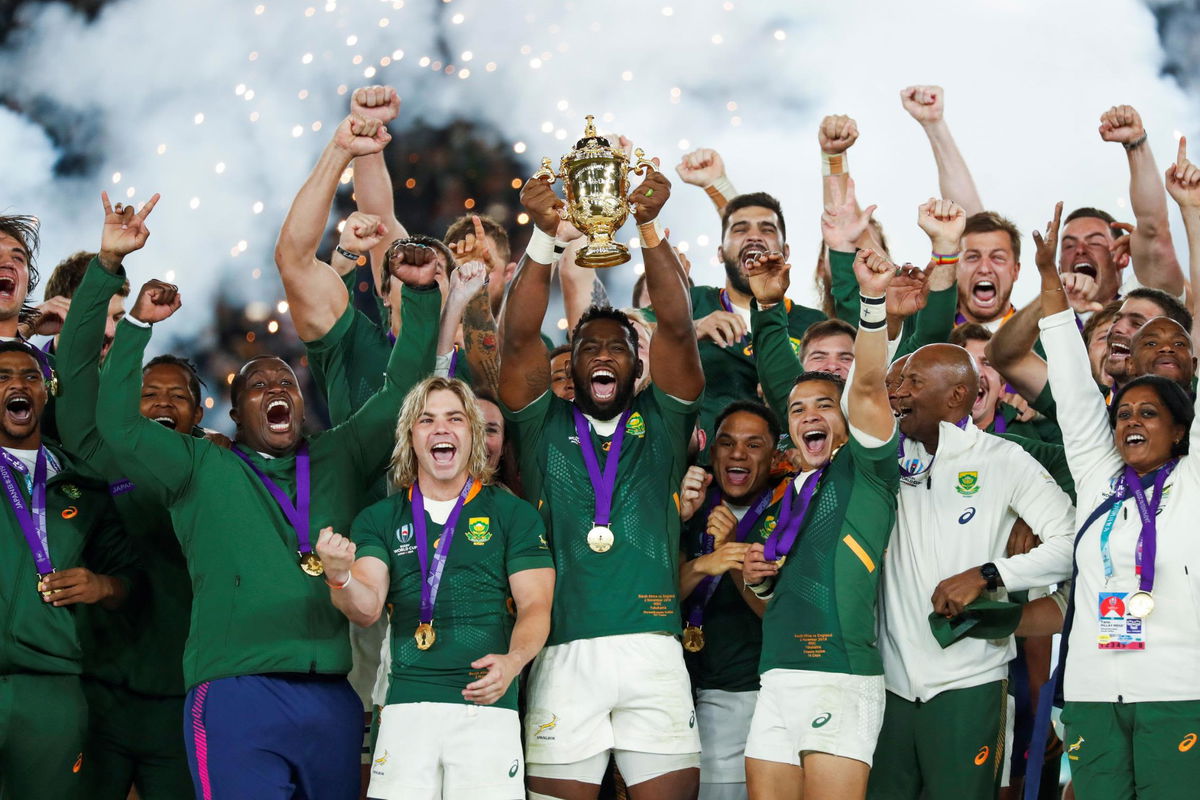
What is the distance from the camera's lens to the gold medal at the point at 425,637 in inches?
177

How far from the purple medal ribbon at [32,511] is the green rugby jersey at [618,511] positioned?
1488mm

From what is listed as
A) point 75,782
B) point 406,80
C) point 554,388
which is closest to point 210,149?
point 406,80

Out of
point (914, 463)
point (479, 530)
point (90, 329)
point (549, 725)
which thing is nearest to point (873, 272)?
point (914, 463)

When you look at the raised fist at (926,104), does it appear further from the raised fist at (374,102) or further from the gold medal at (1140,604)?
the gold medal at (1140,604)

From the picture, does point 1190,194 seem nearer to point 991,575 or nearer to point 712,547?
point 991,575

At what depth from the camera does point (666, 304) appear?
16.3 ft

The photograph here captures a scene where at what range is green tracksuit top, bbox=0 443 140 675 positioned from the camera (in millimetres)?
4820

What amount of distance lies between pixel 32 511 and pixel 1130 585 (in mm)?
3282

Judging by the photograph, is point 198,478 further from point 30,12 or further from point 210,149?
point 30,12

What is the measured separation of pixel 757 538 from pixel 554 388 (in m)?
0.94

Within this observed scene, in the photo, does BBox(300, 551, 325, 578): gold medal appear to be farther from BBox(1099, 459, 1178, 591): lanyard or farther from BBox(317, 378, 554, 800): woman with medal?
BBox(1099, 459, 1178, 591): lanyard

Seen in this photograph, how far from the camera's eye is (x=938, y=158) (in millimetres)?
6633

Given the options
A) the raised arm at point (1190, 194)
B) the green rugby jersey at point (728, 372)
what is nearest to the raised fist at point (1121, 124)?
the raised arm at point (1190, 194)

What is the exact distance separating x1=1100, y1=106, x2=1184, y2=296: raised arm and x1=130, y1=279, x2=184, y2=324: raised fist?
3360 mm
